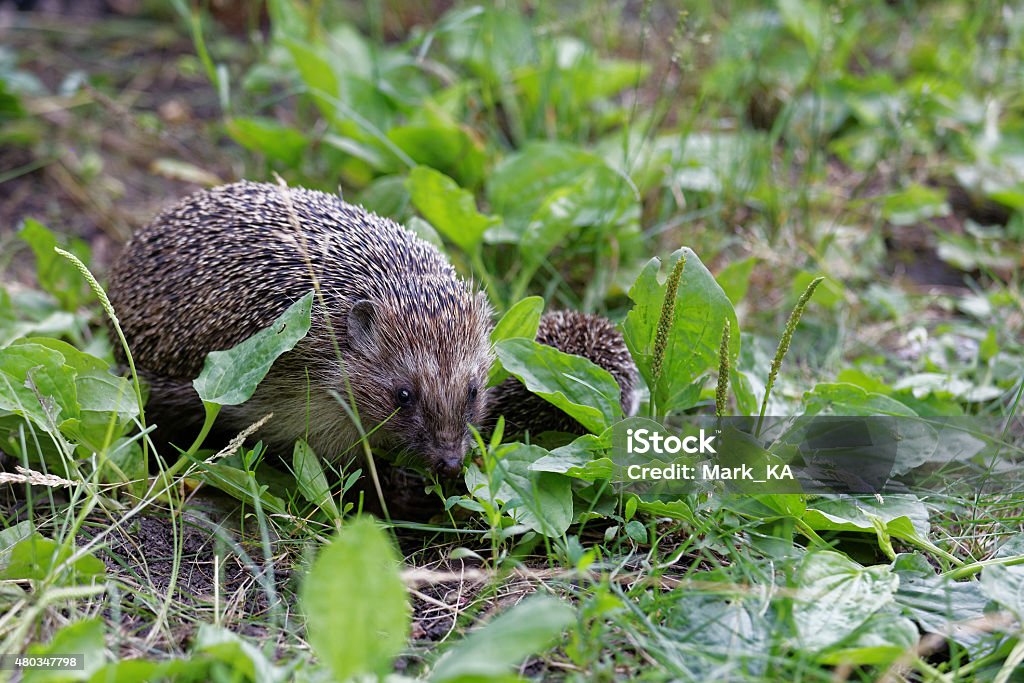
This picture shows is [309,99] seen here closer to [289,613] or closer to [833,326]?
[833,326]

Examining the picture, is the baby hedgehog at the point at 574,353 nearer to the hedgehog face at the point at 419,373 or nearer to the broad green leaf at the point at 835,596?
the hedgehog face at the point at 419,373

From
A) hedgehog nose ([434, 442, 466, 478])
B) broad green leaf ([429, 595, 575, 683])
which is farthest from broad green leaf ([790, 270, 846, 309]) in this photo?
broad green leaf ([429, 595, 575, 683])

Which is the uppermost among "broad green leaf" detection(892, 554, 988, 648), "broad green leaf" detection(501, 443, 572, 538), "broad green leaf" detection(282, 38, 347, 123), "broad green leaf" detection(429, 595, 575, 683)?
"broad green leaf" detection(282, 38, 347, 123)

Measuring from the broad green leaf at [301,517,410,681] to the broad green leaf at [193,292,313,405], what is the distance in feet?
4.23

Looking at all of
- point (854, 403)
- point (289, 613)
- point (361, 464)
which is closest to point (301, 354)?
point (361, 464)

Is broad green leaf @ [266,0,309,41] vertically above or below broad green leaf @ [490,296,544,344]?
above

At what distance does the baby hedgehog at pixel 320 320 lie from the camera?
4359 mm

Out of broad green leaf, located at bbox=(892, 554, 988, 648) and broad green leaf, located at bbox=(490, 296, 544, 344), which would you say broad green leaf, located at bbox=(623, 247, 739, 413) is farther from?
broad green leaf, located at bbox=(892, 554, 988, 648)

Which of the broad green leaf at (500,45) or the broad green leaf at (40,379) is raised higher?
the broad green leaf at (500,45)

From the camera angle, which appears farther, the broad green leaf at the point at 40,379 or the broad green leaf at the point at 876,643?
the broad green leaf at the point at 40,379

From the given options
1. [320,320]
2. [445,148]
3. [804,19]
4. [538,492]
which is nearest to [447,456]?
[538,492]

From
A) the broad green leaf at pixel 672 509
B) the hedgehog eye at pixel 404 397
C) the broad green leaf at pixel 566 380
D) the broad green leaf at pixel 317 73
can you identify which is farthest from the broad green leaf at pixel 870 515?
the broad green leaf at pixel 317 73

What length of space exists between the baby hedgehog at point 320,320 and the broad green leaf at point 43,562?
3.94 feet

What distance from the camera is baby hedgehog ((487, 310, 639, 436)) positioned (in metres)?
4.51
